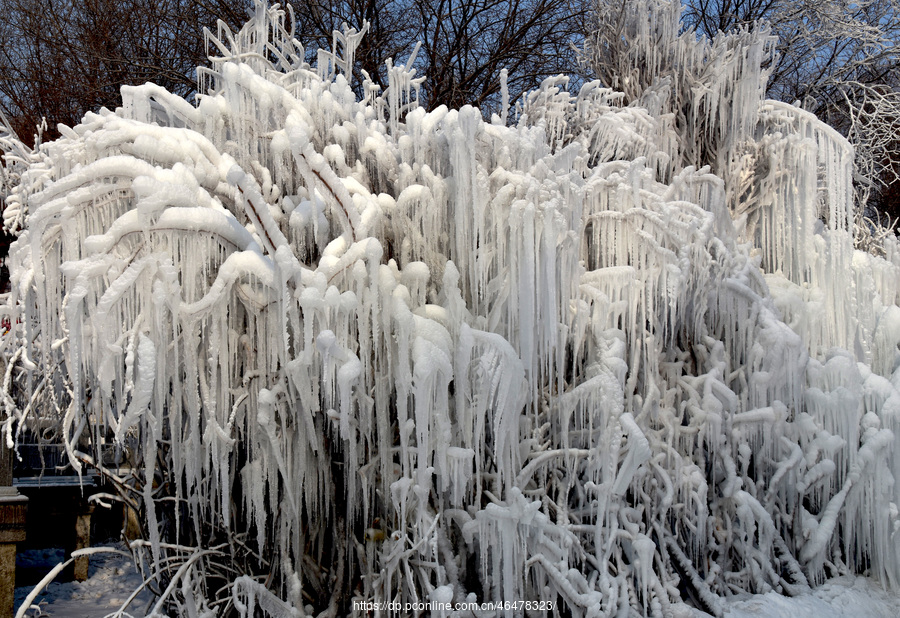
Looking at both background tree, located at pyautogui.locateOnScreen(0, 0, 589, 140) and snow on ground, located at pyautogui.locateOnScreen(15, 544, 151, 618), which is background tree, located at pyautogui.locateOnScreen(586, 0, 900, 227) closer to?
background tree, located at pyautogui.locateOnScreen(0, 0, 589, 140)

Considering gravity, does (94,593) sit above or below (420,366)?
below

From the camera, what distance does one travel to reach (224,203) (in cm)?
325

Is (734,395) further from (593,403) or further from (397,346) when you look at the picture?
(397,346)

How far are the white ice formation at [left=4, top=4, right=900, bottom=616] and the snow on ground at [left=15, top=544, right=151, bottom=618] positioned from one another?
83.5 inches

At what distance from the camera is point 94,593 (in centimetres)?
667

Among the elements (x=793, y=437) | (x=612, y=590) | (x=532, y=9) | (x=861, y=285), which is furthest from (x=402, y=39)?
(x=612, y=590)

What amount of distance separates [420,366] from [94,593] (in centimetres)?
536

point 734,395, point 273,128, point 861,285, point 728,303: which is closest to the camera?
point 273,128

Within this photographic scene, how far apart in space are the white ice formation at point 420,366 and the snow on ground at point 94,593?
6.95 feet

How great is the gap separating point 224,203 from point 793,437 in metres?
3.64

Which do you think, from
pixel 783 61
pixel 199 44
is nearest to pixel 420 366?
pixel 199 44

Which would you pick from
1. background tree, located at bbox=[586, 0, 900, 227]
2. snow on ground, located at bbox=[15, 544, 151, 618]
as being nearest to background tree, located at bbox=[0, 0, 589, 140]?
background tree, located at bbox=[586, 0, 900, 227]

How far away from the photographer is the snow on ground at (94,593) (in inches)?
238

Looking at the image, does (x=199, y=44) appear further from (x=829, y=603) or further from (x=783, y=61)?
(x=829, y=603)
